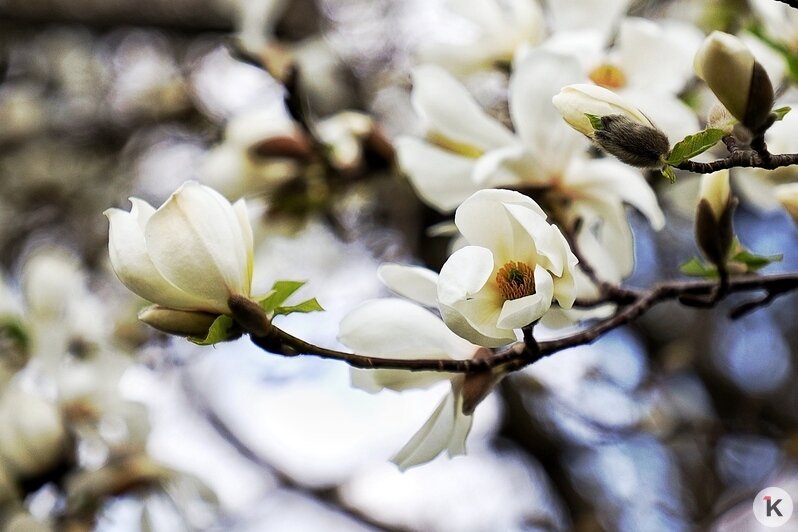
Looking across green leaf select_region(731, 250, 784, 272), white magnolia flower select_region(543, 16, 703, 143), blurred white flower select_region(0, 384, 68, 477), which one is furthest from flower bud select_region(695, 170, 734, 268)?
blurred white flower select_region(0, 384, 68, 477)

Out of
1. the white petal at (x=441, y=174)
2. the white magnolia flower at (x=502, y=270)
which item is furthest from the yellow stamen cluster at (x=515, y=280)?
the white petal at (x=441, y=174)

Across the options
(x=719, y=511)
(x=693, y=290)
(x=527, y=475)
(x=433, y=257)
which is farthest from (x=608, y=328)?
(x=527, y=475)

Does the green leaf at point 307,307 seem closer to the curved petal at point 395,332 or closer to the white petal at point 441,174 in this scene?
the curved petal at point 395,332

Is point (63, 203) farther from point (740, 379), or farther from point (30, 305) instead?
point (740, 379)

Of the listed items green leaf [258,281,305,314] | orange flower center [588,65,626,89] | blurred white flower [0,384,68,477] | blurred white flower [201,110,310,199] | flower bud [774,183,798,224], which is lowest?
blurred white flower [0,384,68,477]

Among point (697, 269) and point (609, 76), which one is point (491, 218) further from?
point (609, 76)

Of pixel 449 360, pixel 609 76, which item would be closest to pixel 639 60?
pixel 609 76

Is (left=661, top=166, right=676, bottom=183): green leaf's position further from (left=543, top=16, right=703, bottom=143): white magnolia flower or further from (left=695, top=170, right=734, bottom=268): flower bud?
(left=543, top=16, right=703, bottom=143): white magnolia flower
